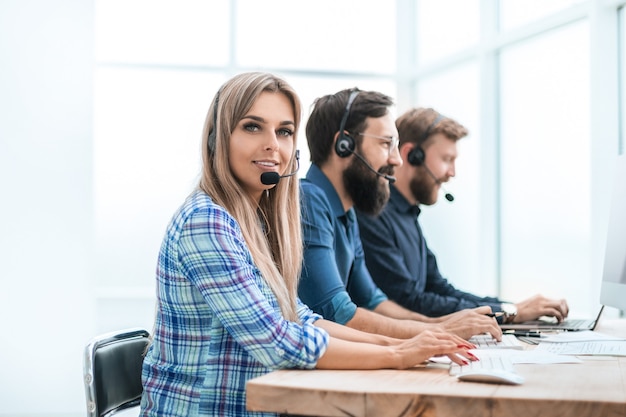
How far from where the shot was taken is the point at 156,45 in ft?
15.8

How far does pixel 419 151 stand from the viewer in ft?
10.5

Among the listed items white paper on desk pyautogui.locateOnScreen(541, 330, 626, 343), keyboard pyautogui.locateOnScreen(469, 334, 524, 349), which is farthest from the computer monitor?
keyboard pyautogui.locateOnScreen(469, 334, 524, 349)

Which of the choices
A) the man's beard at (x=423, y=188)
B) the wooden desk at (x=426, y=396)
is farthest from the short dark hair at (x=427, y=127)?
the wooden desk at (x=426, y=396)

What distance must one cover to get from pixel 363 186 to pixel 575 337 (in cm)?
82

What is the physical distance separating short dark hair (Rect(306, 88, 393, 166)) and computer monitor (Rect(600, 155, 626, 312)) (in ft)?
2.68

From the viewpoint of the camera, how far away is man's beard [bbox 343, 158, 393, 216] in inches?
100

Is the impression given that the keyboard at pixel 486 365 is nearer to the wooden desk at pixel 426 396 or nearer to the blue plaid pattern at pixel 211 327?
the wooden desk at pixel 426 396

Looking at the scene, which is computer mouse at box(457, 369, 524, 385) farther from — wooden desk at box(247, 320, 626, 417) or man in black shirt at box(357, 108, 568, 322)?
man in black shirt at box(357, 108, 568, 322)

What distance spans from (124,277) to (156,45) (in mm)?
1423

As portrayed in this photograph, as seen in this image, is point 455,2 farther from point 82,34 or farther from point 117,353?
point 117,353

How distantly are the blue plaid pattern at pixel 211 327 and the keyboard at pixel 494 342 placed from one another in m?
0.57

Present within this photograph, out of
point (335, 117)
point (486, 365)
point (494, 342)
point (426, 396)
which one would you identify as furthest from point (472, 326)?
point (335, 117)

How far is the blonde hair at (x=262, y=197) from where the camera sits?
1.65 m

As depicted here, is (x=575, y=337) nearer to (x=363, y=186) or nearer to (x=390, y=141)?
(x=363, y=186)
